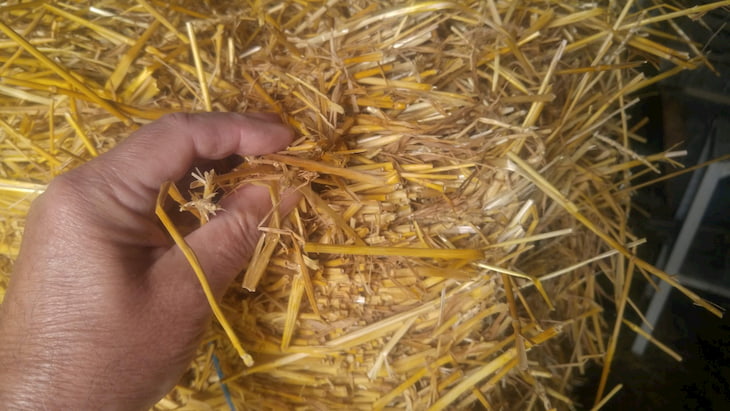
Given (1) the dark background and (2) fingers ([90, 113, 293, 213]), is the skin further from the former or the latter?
(1) the dark background

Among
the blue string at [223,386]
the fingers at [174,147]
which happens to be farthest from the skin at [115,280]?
the blue string at [223,386]

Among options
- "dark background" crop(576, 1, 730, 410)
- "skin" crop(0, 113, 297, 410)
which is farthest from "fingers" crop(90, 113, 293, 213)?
"dark background" crop(576, 1, 730, 410)

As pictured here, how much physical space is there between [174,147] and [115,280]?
0.22 m

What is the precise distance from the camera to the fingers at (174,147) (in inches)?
27.4

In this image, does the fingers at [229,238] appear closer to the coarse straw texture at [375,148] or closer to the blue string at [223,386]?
the coarse straw texture at [375,148]

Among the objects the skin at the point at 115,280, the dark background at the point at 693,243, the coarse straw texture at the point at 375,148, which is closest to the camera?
the skin at the point at 115,280

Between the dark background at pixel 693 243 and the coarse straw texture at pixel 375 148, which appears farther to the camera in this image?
the dark background at pixel 693 243

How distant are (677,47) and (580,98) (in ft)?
0.89

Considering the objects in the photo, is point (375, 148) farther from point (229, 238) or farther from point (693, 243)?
point (693, 243)

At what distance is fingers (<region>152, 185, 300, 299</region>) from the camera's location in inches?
27.4

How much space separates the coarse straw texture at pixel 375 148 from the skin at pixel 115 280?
0.25 ft

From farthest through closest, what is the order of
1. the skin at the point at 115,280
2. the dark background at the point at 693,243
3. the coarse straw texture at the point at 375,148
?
the dark background at the point at 693,243 < the coarse straw texture at the point at 375,148 < the skin at the point at 115,280

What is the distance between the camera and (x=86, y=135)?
836 millimetres

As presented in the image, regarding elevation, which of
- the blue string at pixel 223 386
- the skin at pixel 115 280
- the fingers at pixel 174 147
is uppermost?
the fingers at pixel 174 147
